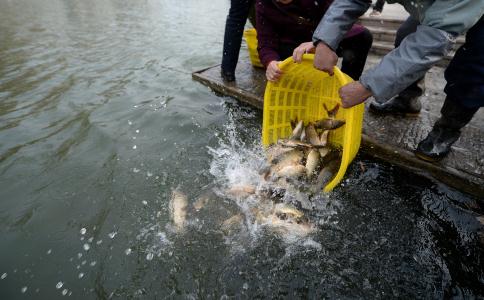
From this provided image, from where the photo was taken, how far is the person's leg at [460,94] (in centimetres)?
239

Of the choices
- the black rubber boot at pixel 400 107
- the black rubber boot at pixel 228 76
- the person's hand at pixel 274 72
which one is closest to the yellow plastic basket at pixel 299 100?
the person's hand at pixel 274 72

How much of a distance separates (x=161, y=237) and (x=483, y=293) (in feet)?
7.31

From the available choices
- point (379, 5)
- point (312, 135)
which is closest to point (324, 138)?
point (312, 135)

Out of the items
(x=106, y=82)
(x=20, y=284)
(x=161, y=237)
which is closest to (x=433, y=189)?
(x=161, y=237)

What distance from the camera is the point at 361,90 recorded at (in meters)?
2.23

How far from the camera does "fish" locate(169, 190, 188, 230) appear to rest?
256 cm

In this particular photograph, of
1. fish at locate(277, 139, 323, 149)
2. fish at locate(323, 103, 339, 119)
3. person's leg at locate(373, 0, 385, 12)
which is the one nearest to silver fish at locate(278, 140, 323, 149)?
fish at locate(277, 139, 323, 149)

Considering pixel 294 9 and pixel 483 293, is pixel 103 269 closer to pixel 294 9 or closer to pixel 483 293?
pixel 483 293

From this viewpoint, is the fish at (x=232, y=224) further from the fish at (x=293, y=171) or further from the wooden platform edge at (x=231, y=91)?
the wooden platform edge at (x=231, y=91)

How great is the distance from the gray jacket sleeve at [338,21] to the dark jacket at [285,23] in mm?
805

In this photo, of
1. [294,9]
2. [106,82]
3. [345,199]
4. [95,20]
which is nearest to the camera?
[345,199]

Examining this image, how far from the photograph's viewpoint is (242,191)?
9.20 ft

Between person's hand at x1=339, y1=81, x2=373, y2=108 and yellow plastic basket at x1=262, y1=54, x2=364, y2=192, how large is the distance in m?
0.41

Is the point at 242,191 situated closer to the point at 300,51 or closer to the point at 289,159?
the point at 289,159
